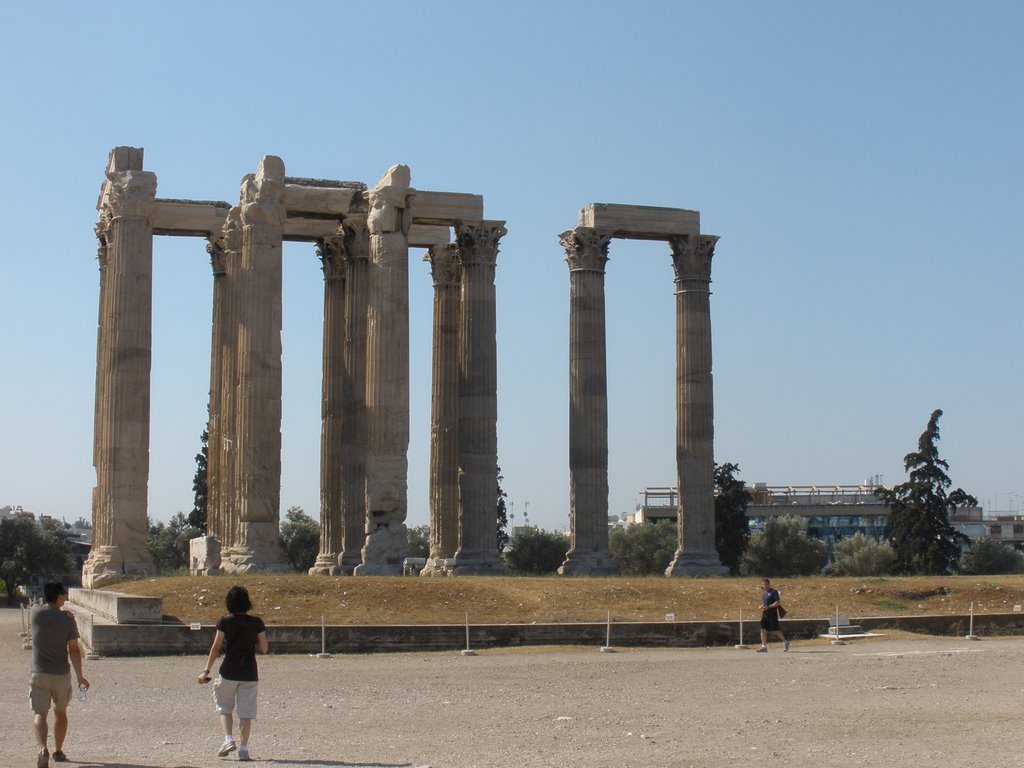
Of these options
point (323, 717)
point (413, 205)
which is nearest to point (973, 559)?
point (413, 205)

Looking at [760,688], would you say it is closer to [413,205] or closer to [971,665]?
[971,665]

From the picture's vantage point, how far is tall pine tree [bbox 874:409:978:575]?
73.8 metres

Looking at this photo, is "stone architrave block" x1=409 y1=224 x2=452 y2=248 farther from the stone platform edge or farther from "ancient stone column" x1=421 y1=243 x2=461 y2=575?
the stone platform edge

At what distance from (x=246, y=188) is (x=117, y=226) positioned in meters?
4.08

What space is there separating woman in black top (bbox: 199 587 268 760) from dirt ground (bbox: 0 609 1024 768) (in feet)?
1.32

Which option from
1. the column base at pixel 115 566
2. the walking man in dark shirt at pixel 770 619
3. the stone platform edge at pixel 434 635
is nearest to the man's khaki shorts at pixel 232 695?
the stone platform edge at pixel 434 635

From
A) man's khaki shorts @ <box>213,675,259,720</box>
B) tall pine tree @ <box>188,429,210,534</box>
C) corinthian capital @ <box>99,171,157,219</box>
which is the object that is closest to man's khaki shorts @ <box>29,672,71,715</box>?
man's khaki shorts @ <box>213,675,259,720</box>

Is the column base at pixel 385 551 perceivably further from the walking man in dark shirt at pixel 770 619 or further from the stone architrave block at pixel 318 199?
the walking man in dark shirt at pixel 770 619

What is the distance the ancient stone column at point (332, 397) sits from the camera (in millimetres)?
54406

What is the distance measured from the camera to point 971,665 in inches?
1149

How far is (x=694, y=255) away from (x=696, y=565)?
10808 mm

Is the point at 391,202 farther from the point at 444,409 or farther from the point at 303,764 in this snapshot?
the point at 303,764

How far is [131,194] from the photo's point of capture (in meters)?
46.8

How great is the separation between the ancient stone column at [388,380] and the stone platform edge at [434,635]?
10449 mm
